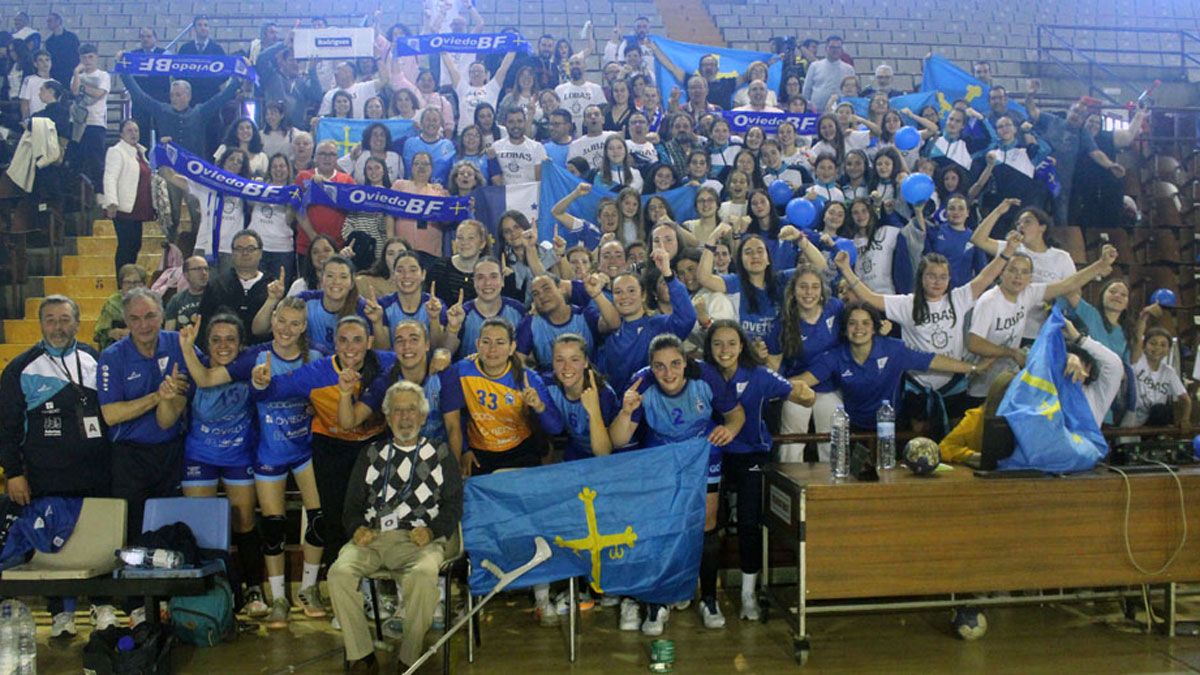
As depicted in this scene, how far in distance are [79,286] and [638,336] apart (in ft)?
18.9

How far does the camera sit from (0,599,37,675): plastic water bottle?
473cm

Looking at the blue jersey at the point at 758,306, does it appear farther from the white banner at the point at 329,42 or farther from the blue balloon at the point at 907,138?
the white banner at the point at 329,42

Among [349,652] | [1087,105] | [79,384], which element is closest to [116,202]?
[79,384]

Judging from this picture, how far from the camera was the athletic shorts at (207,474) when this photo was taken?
5648mm

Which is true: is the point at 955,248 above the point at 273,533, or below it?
above

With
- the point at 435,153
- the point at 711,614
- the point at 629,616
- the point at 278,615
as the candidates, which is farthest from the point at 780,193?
the point at 278,615

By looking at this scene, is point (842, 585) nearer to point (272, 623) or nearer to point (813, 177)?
point (272, 623)

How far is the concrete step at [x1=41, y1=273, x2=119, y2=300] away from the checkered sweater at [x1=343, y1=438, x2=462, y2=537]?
5.17 metres

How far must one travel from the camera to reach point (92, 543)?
17.4 ft

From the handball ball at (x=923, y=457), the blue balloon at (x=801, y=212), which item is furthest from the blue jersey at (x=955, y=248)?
the handball ball at (x=923, y=457)

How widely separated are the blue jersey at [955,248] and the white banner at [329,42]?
6547 mm

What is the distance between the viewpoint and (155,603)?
4.98 meters

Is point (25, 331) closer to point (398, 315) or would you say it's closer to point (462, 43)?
point (398, 315)

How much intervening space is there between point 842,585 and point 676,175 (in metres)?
4.69
